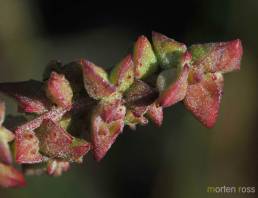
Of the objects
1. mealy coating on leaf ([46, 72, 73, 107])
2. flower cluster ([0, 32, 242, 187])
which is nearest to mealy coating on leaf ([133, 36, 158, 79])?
flower cluster ([0, 32, 242, 187])

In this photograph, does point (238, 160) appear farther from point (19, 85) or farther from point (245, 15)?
point (19, 85)

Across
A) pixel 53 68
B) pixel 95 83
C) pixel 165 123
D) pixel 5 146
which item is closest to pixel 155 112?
pixel 95 83

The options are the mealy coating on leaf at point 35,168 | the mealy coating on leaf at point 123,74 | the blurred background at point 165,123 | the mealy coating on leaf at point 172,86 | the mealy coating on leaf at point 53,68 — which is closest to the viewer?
the mealy coating on leaf at point 172,86

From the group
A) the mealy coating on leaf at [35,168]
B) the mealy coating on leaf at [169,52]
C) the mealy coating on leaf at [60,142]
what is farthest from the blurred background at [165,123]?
the mealy coating on leaf at [169,52]

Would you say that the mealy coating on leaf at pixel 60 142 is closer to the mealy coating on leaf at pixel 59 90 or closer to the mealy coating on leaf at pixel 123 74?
the mealy coating on leaf at pixel 59 90

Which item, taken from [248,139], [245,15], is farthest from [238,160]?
[245,15]

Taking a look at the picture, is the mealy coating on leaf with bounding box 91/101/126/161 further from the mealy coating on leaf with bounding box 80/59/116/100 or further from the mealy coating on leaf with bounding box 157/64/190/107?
the mealy coating on leaf with bounding box 157/64/190/107
